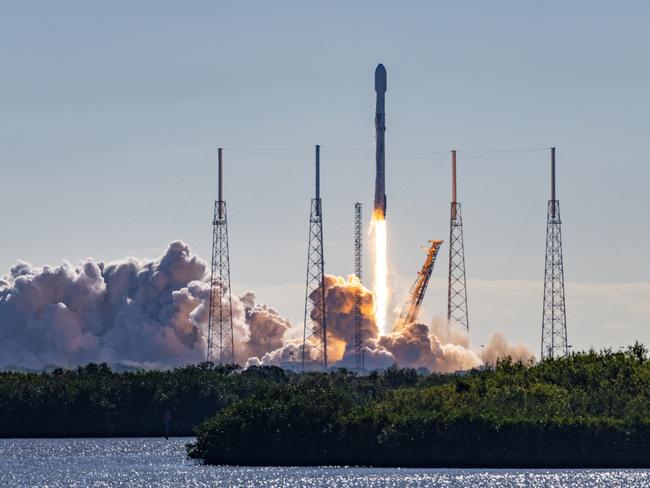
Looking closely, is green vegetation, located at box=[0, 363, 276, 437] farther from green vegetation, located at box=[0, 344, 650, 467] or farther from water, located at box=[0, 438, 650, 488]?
green vegetation, located at box=[0, 344, 650, 467]

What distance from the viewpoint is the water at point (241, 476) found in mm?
121625

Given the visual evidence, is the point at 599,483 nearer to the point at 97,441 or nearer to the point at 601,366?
the point at 601,366

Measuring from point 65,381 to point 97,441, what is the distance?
250 inches

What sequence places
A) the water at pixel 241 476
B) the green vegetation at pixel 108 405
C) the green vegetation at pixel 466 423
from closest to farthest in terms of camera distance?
the water at pixel 241 476, the green vegetation at pixel 466 423, the green vegetation at pixel 108 405

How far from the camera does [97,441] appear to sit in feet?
600

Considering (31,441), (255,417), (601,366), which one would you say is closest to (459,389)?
(601,366)

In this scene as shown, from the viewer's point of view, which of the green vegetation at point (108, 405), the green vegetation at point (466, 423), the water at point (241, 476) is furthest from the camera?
the green vegetation at point (108, 405)

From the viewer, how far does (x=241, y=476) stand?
5084 inches

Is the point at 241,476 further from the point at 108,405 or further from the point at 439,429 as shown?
the point at 108,405

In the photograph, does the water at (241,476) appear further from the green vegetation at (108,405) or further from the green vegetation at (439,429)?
the green vegetation at (108,405)

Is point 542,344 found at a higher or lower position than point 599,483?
higher

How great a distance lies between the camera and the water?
399 ft

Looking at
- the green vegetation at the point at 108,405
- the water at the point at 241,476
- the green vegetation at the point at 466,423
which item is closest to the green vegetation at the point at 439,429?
the green vegetation at the point at 466,423

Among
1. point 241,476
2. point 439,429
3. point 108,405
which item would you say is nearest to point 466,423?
point 439,429
